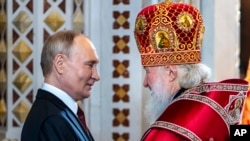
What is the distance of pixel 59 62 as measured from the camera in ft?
9.03

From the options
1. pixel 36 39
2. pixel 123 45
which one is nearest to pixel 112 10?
pixel 123 45

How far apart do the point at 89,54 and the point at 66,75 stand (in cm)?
13

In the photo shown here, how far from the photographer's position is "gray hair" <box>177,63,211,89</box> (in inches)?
110

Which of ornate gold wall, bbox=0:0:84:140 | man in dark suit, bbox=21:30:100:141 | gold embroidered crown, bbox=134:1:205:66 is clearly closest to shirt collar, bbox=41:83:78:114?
man in dark suit, bbox=21:30:100:141

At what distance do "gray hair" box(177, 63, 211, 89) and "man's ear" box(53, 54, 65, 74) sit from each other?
1.56 feet

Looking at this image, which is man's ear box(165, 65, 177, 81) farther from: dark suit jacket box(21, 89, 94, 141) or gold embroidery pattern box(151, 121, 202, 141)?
dark suit jacket box(21, 89, 94, 141)

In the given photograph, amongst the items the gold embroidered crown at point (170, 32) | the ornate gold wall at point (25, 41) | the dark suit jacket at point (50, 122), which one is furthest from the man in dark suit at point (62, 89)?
the ornate gold wall at point (25, 41)

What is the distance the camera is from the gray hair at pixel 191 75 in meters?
2.79

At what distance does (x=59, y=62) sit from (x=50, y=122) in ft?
0.89

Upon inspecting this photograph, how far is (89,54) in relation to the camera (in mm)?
2832

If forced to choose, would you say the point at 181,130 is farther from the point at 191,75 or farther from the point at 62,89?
the point at 62,89

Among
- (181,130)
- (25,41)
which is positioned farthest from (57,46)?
(25,41)

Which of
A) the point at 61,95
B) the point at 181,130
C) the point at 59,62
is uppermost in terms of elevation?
the point at 59,62

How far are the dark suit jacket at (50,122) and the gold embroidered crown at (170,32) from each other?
1.47ft
